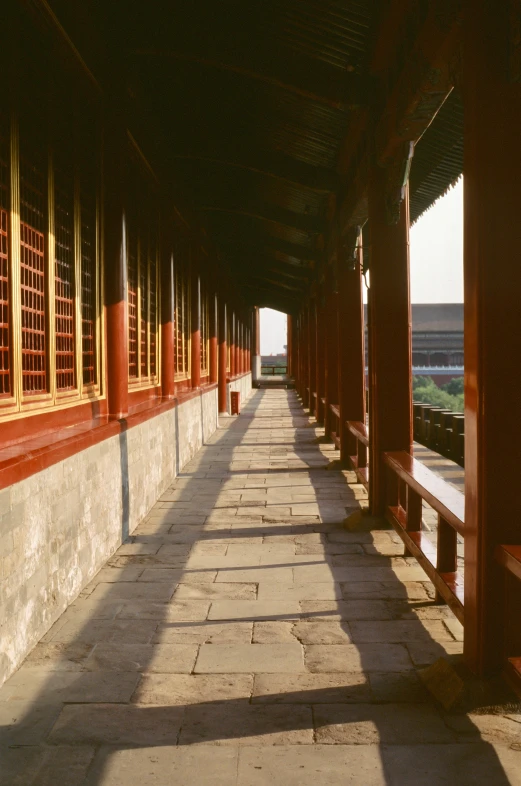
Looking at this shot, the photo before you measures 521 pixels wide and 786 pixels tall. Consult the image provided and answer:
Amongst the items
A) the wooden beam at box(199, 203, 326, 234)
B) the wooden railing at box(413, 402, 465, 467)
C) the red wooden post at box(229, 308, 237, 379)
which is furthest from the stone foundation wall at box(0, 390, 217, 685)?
the red wooden post at box(229, 308, 237, 379)

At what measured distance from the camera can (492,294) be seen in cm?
344

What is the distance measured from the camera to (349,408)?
1095cm

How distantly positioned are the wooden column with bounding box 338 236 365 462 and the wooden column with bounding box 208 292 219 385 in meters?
7.17

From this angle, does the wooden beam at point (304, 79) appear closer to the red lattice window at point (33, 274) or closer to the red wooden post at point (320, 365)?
the red lattice window at point (33, 274)

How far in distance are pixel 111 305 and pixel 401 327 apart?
2.51 meters

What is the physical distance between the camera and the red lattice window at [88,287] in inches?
253

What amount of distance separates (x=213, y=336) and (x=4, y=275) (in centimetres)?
1401

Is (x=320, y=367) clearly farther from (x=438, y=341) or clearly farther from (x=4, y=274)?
(x=438, y=341)

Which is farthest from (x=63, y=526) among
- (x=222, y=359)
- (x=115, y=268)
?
(x=222, y=359)

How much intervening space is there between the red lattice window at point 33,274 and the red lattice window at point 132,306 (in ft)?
11.2

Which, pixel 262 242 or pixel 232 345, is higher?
pixel 262 242

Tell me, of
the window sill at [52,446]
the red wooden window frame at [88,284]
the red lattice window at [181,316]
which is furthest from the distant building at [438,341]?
the window sill at [52,446]

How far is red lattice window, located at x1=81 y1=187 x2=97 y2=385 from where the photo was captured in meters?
6.42

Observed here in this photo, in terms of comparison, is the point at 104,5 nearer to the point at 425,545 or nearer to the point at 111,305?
the point at 111,305
